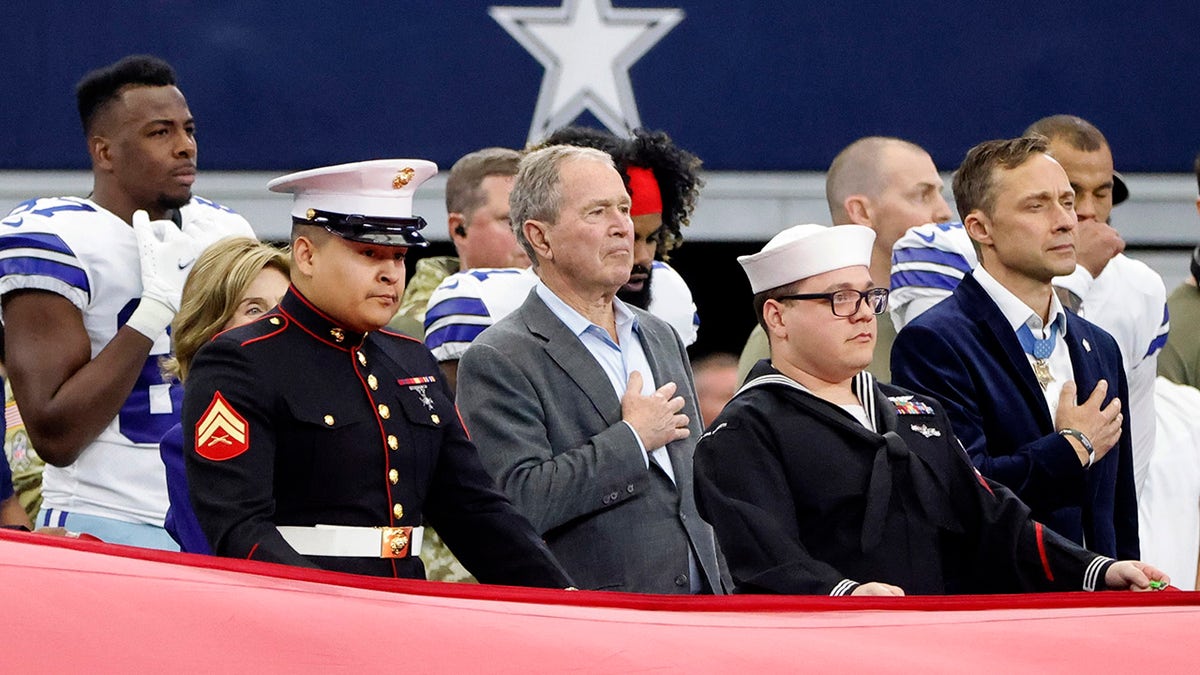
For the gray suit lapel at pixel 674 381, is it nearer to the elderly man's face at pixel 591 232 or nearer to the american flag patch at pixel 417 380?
the elderly man's face at pixel 591 232

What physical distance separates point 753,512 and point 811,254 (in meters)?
0.53

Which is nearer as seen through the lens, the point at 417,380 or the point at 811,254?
the point at 417,380

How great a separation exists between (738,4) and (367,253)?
2.92 meters

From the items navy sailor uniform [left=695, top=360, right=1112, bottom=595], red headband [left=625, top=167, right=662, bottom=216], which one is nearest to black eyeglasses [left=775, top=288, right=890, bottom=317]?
navy sailor uniform [left=695, top=360, right=1112, bottom=595]

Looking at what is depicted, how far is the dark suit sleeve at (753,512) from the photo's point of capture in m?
3.24

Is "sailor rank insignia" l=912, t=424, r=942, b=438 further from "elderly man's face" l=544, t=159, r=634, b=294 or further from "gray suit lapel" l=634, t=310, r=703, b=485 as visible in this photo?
"elderly man's face" l=544, t=159, r=634, b=294

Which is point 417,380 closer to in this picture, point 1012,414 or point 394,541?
point 394,541

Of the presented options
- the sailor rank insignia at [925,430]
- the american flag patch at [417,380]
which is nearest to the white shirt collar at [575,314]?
the american flag patch at [417,380]

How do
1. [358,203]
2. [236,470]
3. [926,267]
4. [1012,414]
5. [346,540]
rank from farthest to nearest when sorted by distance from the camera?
1. [926,267]
2. [1012,414]
3. [358,203]
4. [346,540]
5. [236,470]

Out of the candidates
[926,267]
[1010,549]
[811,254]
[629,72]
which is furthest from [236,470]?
[629,72]

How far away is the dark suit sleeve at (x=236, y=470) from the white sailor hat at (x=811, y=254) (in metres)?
0.96

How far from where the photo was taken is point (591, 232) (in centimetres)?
400

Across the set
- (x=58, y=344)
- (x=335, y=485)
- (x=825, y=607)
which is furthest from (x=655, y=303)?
(x=825, y=607)

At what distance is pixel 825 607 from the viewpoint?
286 centimetres
